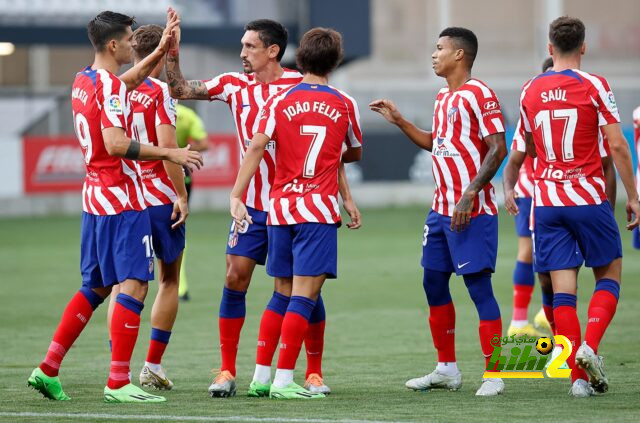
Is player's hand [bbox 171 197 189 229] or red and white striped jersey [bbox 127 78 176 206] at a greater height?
red and white striped jersey [bbox 127 78 176 206]

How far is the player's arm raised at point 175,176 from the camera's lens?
24.9 feet

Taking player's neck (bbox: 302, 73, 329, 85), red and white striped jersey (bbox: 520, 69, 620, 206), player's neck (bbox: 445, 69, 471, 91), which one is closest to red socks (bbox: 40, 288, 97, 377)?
player's neck (bbox: 302, 73, 329, 85)

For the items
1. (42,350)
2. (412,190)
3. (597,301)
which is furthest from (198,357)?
(412,190)

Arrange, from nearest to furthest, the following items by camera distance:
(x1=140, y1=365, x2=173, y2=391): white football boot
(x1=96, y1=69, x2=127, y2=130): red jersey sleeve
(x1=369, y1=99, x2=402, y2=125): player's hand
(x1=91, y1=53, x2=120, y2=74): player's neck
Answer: (x1=96, y1=69, x2=127, y2=130): red jersey sleeve, (x1=91, y1=53, x2=120, y2=74): player's neck, (x1=369, y1=99, x2=402, y2=125): player's hand, (x1=140, y1=365, x2=173, y2=391): white football boot

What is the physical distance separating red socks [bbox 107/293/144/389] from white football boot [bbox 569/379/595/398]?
243 cm

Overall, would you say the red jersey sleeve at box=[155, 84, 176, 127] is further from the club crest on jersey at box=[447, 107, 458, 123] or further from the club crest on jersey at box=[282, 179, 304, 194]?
the club crest on jersey at box=[447, 107, 458, 123]

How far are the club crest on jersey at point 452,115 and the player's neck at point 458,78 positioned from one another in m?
0.16

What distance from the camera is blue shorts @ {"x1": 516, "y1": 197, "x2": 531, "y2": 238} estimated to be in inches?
396

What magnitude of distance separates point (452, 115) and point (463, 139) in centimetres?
15

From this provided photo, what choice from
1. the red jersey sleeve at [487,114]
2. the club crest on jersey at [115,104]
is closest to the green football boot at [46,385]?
the club crest on jersey at [115,104]

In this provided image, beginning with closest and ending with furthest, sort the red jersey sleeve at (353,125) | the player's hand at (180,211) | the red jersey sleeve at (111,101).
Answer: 1. the red jersey sleeve at (111,101)
2. the red jersey sleeve at (353,125)
3. the player's hand at (180,211)

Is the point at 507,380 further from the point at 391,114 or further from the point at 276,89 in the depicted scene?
the point at 276,89

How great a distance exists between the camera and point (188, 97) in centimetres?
733

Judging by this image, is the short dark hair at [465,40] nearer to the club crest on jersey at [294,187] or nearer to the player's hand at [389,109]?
the player's hand at [389,109]
